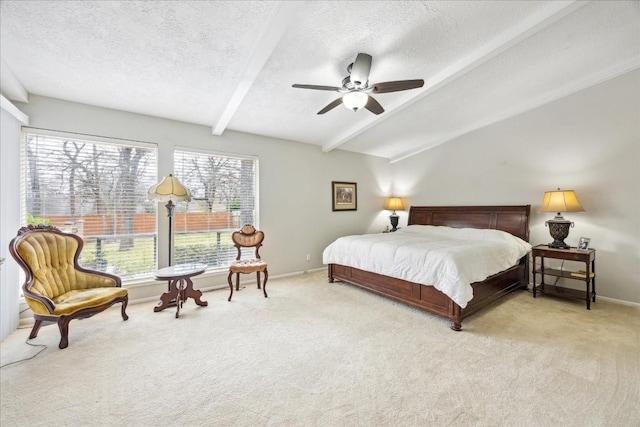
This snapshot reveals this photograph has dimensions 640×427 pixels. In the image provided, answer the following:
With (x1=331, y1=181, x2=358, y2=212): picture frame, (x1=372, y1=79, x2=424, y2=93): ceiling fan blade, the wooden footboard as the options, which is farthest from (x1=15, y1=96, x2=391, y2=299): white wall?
(x1=372, y1=79, x2=424, y2=93): ceiling fan blade

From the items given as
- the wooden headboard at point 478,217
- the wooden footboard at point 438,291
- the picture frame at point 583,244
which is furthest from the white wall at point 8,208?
the picture frame at point 583,244

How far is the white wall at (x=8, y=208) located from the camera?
2.50m

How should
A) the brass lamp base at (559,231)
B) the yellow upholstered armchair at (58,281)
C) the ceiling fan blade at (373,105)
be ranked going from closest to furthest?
the yellow upholstered armchair at (58,281) → the ceiling fan blade at (373,105) → the brass lamp base at (559,231)

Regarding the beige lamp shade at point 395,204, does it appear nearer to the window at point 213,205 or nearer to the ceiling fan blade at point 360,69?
the window at point 213,205

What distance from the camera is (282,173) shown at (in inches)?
190

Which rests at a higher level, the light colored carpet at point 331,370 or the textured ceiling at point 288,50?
the textured ceiling at point 288,50

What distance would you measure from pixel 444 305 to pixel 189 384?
2529mm

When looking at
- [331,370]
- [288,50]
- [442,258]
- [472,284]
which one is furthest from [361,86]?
[331,370]

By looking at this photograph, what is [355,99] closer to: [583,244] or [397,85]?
[397,85]

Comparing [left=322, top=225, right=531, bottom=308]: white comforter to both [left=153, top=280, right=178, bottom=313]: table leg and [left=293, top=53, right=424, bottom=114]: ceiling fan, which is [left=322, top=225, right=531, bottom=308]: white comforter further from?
[left=153, top=280, right=178, bottom=313]: table leg

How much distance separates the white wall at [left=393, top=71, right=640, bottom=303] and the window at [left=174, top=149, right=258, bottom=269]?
4279mm

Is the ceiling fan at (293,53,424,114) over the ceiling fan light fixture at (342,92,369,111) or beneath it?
over

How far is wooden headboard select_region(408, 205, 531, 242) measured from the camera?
4.20m

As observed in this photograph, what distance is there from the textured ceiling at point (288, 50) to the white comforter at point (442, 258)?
2084mm
